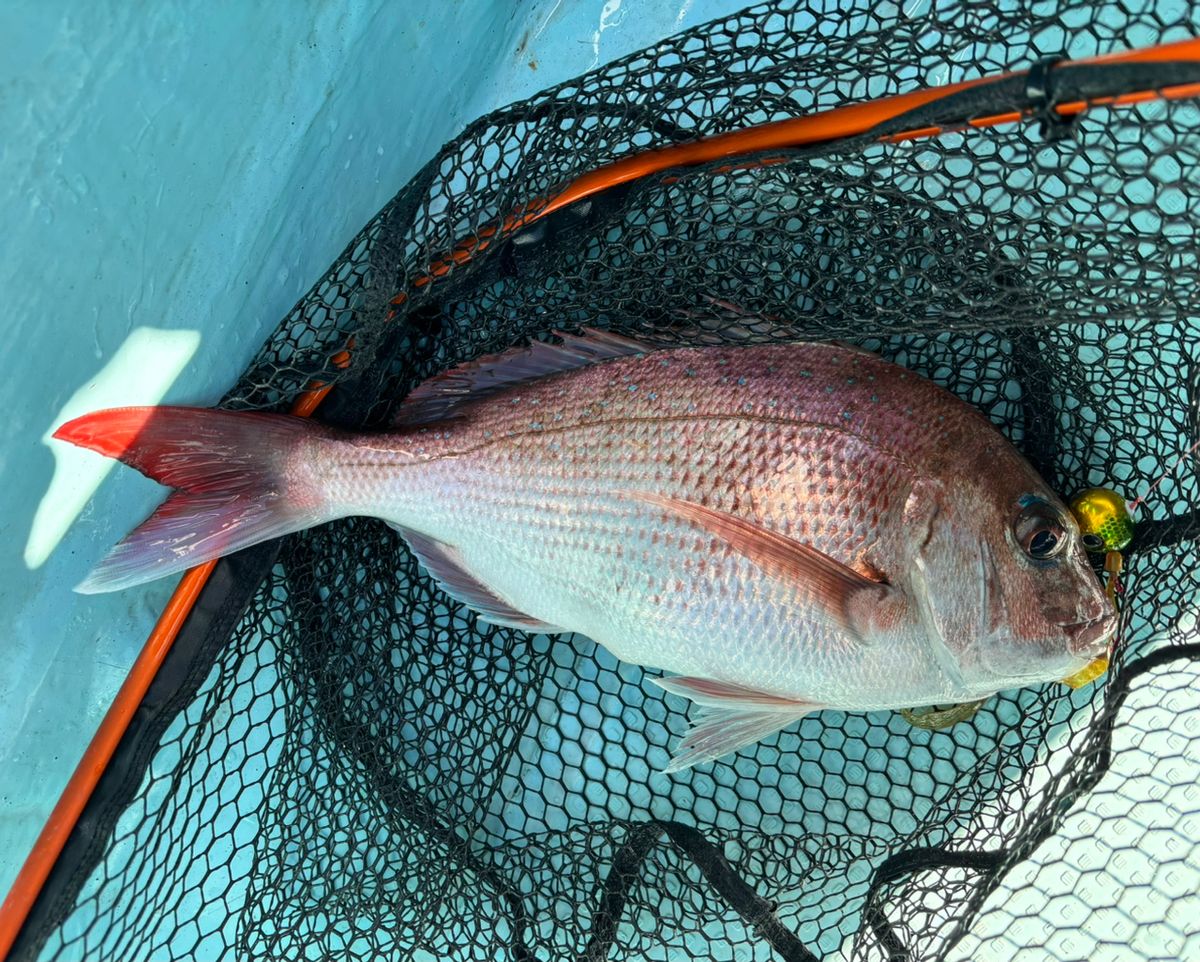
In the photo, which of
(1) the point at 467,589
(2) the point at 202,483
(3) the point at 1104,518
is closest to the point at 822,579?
(3) the point at 1104,518

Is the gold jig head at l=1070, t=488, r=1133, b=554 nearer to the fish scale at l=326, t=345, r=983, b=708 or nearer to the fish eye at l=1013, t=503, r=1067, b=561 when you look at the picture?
the fish eye at l=1013, t=503, r=1067, b=561

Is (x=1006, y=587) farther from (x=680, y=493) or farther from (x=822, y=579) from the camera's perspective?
(x=680, y=493)

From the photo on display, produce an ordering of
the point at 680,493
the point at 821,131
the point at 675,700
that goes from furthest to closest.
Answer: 1. the point at 675,700
2. the point at 680,493
3. the point at 821,131

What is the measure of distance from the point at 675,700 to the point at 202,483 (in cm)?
111

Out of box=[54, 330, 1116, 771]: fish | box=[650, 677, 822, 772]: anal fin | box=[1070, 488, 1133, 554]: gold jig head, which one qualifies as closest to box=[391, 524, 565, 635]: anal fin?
box=[54, 330, 1116, 771]: fish

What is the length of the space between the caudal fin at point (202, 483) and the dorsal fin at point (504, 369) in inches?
9.3

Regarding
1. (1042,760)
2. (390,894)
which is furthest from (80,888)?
(1042,760)

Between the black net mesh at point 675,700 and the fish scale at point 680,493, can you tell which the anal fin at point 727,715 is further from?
the black net mesh at point 675,700

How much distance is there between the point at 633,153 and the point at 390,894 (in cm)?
159

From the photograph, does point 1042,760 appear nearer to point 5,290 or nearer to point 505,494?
point 505,494

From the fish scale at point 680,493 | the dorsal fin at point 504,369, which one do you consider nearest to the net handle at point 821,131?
the dorsal fin at point 504,369

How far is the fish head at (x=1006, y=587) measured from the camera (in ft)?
5.25

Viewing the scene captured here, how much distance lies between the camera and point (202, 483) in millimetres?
1831

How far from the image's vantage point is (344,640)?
2020mm
